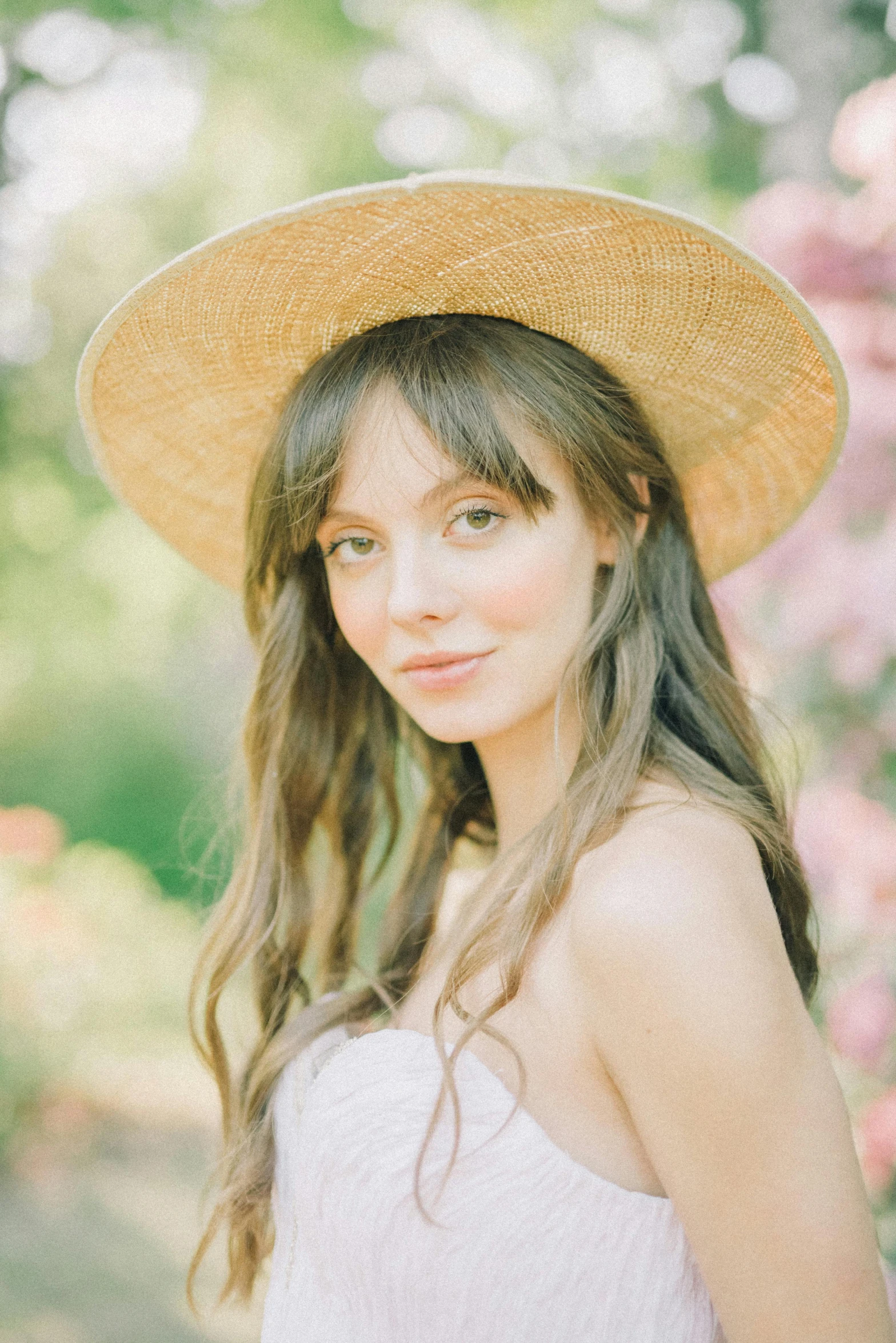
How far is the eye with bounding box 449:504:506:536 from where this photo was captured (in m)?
1.58

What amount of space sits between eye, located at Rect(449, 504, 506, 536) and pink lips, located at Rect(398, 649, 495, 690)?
183mm

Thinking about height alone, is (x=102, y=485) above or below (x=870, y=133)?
below

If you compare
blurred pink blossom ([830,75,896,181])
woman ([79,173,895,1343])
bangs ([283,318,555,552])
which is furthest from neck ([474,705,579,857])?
blurred pink blossom ([830,75,896,181])

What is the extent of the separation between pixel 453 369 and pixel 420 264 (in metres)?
0.16

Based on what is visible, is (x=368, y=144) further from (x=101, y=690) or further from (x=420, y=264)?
(x=420, y=264)

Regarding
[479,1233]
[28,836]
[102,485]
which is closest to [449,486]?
[479,1233]

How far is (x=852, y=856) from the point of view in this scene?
104 inches

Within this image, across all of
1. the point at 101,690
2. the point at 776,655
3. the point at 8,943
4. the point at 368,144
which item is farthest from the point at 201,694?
the point at 776,655

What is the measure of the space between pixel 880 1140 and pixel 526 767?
1446mm

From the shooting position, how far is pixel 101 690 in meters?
6.49

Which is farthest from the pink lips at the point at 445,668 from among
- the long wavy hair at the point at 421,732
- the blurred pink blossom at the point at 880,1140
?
the blurred pink blossom at the point at 880,1140

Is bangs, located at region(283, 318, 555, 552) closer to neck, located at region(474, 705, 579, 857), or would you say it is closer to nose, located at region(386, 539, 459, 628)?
nose, located at region(386, 539, 459, 628)

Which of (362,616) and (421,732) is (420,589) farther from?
(421,732)

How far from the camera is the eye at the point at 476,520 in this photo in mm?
1583
